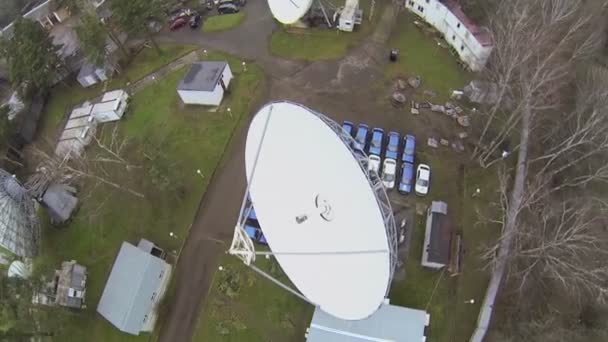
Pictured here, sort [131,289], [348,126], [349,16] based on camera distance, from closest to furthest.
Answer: [131,289] → [348,126] → [349,16]

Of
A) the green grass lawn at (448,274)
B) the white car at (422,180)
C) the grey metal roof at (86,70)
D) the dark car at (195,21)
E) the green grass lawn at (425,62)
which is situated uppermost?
the dark car at (195,21)

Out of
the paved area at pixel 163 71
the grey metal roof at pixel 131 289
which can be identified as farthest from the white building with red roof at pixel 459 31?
the grey metal roof at pixel 131 289

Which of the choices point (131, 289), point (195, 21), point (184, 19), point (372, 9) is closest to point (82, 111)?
point (184, 19)

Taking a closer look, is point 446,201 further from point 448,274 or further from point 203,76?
point 203,76

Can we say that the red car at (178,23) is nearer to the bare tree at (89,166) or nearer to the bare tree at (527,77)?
the bare tree at (89,166)

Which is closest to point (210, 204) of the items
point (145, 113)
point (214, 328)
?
point (214, 328)

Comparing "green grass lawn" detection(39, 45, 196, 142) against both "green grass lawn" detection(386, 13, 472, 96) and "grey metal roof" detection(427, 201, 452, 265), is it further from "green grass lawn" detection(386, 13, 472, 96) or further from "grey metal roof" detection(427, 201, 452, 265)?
"grey metal roof" detection(427, 201, 452, 265)
